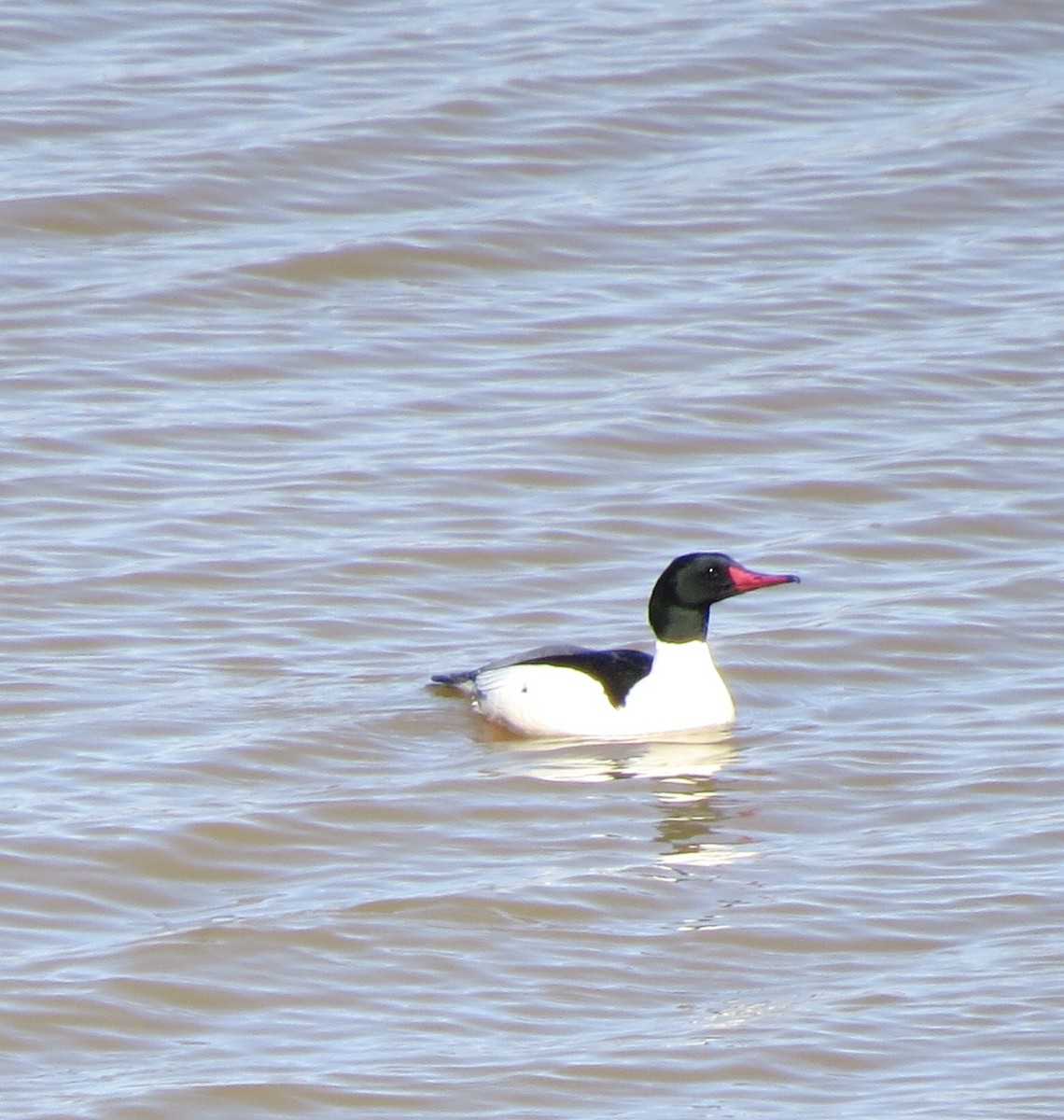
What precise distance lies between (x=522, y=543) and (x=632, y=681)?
5.38 ft

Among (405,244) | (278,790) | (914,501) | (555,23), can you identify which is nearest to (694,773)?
(278,790)

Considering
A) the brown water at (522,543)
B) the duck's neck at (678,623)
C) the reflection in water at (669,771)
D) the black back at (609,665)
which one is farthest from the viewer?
the duck's neck at (678,623)

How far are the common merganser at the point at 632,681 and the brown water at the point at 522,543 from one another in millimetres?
180

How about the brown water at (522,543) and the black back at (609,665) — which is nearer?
the brown water at (522,543)

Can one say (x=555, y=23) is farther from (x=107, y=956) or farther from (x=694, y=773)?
(x=107, y=956)

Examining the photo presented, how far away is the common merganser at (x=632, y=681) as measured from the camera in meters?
9.38

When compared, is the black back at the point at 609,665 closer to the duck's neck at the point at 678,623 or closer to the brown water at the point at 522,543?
the duck's neck at the point at 678,623

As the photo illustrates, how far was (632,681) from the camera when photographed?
9672 mm

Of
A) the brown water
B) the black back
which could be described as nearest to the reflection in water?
the brown water

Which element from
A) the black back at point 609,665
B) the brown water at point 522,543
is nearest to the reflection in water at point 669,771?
the brown water at point 522,543

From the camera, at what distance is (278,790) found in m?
8.41

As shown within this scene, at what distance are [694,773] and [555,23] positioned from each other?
37.5 ft

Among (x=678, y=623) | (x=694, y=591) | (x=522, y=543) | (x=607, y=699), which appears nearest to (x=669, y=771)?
(x=607, y=699)

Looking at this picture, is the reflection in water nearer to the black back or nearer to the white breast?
the white breast
